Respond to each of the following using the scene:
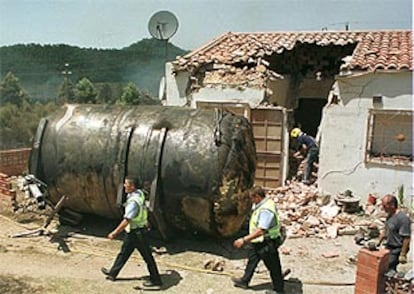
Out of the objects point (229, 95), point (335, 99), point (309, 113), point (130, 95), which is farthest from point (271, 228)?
point (130, 95)

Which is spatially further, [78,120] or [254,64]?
[254,64]

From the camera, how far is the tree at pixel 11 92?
2114 centimetres

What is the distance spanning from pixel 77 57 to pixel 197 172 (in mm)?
26388

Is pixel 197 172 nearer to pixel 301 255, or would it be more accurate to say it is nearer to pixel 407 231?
pixel 301 255

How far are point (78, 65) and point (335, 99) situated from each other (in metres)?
22.6

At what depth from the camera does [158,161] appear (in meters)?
8.08

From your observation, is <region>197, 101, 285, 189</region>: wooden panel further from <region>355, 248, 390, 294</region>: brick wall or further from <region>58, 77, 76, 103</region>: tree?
<region>58, 77, 76, 103</region>: tree

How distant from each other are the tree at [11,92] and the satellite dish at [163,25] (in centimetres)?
900

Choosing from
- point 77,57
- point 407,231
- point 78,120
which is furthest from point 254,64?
point 77,57

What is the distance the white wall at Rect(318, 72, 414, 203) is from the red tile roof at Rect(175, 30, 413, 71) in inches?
16.6

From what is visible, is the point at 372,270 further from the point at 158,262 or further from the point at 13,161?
the point at 13,161

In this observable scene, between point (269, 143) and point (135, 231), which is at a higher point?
point (269, 143)

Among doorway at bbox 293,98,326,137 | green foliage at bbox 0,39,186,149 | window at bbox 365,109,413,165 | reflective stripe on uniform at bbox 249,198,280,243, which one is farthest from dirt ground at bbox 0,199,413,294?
green foliage at bbox 0,39,186,149

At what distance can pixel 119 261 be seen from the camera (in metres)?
7.10
